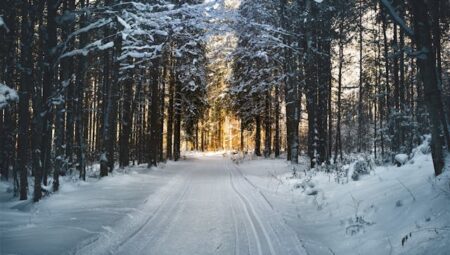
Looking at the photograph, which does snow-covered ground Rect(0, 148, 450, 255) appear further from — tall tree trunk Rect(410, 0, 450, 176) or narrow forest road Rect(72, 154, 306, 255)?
tall tree trunk Rect(410, 0, 450, 176)

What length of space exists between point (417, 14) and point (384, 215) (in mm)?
3932

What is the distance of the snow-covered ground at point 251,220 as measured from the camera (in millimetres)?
6543

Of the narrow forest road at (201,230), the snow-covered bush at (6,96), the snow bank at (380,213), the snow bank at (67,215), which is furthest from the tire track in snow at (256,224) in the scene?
the snow-covered bush at (6,96)

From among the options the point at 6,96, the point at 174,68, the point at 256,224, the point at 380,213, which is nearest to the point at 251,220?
the point at 256,224

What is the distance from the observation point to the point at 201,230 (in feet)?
26.9

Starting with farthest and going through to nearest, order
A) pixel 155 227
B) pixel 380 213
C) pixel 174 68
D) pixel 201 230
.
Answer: pixel 174 68 → pixel 155 227 → pixel 201 230 → pixel 380 213

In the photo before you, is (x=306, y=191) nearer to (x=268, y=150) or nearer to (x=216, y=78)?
(x=268, y=150)

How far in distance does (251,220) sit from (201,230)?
4.65ft

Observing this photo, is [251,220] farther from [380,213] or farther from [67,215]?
[67,215]

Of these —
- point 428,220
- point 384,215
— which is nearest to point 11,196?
point 384,215

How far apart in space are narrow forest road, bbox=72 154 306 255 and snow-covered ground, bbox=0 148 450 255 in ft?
0.06

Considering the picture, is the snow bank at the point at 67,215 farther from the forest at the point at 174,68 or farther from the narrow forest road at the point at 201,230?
the forest at the point at 174,68

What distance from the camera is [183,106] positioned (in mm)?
33594

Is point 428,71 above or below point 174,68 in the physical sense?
below
